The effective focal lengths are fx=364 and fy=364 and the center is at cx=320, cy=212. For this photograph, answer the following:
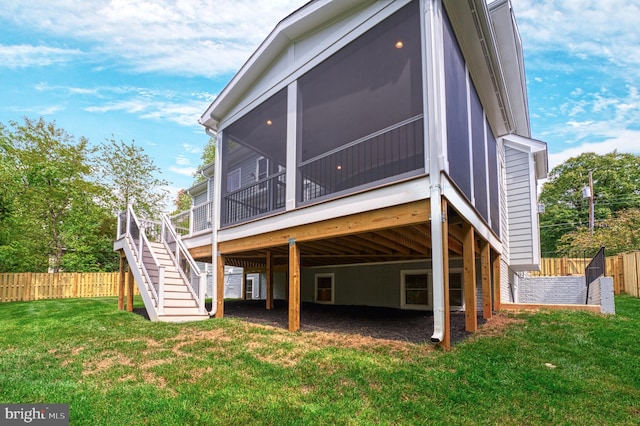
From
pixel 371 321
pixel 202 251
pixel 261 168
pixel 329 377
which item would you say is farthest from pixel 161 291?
pixel 261 168

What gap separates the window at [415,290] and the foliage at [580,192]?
75.1 feet

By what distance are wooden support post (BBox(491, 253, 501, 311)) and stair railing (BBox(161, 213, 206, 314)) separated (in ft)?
23.3

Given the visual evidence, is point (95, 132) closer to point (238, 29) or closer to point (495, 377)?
point (238, 29)

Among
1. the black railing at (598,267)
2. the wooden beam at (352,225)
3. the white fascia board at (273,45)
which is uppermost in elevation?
the white fascia board at (273,45)

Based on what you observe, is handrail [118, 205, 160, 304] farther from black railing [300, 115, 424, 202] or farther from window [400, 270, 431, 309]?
window [400, 270, 431, 309]

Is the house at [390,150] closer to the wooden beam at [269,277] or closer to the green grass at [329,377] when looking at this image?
the wooden beam at [269,277]

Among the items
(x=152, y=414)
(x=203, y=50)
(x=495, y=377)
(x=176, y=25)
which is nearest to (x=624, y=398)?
(x=495, y=377)

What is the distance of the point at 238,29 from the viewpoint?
1175cm

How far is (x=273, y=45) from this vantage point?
7914 mm

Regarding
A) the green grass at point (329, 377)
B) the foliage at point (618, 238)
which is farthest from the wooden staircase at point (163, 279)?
the foliage at point (618, 238)

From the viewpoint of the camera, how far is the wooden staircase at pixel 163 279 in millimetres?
8125

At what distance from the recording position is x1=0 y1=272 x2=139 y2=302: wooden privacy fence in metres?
15.3

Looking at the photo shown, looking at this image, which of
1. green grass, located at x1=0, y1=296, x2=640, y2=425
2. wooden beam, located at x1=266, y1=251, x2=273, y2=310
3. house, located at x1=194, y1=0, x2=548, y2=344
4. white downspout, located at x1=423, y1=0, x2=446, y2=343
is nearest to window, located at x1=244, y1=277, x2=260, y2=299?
house, located at x1=194, y1=0, x2=548, y2=344

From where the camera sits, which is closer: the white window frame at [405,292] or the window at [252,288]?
the white window frame at [405,292]
